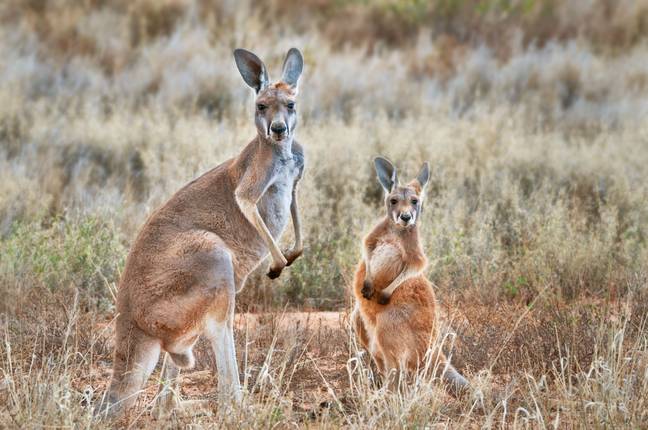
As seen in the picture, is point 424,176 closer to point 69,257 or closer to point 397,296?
point 397,296

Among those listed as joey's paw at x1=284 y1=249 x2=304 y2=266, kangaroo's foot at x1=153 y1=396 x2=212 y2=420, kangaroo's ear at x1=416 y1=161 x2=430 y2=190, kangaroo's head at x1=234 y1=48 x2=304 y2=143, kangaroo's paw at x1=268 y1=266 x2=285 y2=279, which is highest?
kangaroo's head at x1=234 y1=48 x2=304 y2=143

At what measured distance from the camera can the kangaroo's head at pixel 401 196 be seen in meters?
6.18

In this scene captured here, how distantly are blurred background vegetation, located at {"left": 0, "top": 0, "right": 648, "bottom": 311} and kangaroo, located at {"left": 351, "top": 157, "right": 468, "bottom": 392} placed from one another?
1.52 meters

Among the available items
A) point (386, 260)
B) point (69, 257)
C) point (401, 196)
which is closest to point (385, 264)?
point (386, 260)

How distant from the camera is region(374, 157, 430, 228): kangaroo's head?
618 centimetres

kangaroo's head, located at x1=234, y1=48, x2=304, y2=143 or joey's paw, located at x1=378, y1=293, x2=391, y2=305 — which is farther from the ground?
kangaroo's head, located at x1=234, y1=48, x2=304, y2=143

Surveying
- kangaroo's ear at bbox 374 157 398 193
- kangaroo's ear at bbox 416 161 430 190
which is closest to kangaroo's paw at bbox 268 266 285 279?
kangaroo's ear at bbox 374 157 398 193

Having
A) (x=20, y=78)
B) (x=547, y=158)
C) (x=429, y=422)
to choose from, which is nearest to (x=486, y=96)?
(x=547, y=158)

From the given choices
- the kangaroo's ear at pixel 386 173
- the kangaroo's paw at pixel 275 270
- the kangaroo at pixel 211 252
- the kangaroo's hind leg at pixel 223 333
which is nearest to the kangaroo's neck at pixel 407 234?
the kangaroo's ear at pixel 386 173

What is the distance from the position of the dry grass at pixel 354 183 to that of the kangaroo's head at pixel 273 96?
4.05 ft

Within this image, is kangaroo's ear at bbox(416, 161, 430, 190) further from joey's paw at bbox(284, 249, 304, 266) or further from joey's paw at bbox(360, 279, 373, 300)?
joey's paw at bbox(284, 249, 304, 266)

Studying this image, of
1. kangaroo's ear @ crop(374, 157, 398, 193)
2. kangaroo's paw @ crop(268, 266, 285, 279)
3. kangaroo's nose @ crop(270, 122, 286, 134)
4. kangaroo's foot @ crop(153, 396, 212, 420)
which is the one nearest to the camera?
kangaroo's foot @ crop(153, 396, 212, 420)

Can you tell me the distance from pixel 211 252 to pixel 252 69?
1.23 m

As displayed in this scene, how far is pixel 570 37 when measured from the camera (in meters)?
20.2
